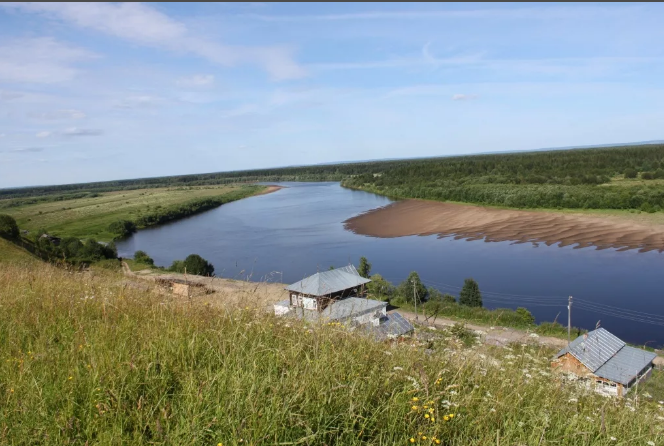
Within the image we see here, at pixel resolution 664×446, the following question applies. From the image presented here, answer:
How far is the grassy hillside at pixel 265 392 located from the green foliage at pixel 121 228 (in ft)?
171

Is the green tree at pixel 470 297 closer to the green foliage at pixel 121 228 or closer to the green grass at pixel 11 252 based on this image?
the green grass at pixel 11 252

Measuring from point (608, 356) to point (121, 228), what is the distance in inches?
2071

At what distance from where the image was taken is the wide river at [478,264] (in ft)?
65.3

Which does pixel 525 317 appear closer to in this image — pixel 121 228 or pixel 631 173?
pixel 121 228

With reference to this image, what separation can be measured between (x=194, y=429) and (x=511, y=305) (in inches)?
861

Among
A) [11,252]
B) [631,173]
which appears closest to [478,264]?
[11,252]

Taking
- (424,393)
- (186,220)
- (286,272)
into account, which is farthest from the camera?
(186,220)

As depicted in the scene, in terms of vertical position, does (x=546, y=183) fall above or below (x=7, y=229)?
below

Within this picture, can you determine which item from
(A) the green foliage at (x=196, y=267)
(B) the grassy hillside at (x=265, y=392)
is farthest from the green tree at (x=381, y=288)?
(B) the grassy hillside at (x=265, y=392)

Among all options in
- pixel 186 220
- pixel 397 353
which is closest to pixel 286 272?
pixel 397 353

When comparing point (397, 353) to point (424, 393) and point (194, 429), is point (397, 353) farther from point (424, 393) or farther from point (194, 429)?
point (194, 429)

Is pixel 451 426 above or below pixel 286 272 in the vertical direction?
above

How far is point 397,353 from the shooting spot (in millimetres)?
2631

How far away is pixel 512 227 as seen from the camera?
39.5 meters
